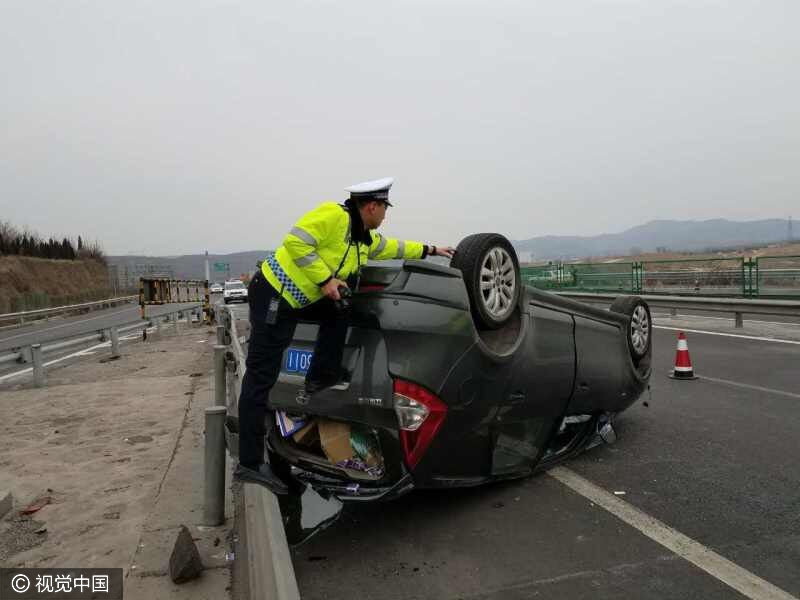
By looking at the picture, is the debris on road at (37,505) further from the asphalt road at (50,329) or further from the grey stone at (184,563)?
the asphalt road at (50,329)

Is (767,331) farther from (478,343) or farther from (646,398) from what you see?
(478,343)

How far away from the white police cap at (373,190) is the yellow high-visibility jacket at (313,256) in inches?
4.8

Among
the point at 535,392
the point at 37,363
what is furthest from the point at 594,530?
the point at 37,363

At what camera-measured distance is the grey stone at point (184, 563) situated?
308 cm

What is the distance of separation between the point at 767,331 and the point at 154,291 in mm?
18010

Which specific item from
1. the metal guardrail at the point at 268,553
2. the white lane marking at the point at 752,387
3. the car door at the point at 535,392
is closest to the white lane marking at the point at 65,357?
the car door at the point at 535,392

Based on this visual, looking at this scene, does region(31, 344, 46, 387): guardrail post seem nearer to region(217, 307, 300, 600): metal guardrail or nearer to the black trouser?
the black trouser

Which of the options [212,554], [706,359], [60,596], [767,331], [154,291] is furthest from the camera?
[154,291]

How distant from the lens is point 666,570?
2996 mm

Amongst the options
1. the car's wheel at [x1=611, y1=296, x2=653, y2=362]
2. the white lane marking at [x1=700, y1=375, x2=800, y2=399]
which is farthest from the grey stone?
the white lane marking at [x1=700, y1=375, x2=800, y2=399]

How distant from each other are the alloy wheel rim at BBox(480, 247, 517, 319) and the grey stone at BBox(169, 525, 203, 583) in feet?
6.75

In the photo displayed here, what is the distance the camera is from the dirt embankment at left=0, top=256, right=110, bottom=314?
3891 cm

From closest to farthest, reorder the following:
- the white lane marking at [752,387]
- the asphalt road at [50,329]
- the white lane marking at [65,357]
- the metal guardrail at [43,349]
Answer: the white lane marking at [752,387] < the metal guardrail at [43,349] < the white lane marking at [65,357] < the asphalt road at [50,329]

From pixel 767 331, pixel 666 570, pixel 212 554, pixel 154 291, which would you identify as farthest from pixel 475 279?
pixel 154 291
